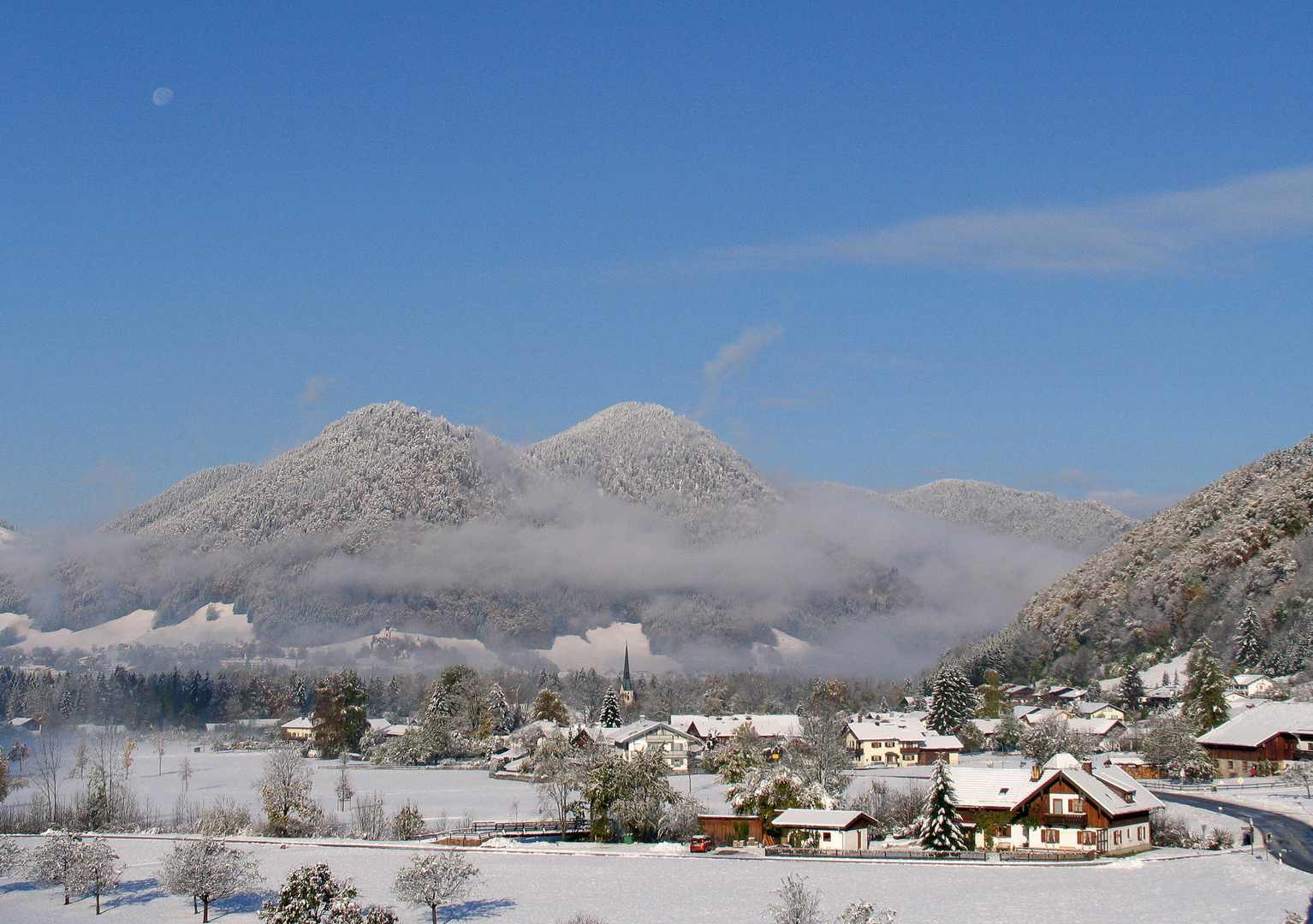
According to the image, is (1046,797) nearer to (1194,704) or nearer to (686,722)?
(1194,704)

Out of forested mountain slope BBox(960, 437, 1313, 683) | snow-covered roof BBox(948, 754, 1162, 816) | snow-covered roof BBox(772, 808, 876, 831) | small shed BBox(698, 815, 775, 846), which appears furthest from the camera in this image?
forested mountain slope BBox(960, 437, 1313, 683)

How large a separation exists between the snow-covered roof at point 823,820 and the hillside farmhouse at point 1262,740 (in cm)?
3849

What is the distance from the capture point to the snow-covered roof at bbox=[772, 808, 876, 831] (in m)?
60.3

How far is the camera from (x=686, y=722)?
440 ft

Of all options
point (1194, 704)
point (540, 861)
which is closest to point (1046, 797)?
point (540, 861)

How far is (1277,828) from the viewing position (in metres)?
61.3

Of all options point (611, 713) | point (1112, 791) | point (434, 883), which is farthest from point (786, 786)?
point (611, 713)

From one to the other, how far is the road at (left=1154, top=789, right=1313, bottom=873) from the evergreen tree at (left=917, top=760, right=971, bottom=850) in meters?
13.2

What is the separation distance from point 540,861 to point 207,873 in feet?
50.4

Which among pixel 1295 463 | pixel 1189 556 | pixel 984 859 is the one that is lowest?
pixel 984 859

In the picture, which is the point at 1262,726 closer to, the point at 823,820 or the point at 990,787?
the point at 990,787

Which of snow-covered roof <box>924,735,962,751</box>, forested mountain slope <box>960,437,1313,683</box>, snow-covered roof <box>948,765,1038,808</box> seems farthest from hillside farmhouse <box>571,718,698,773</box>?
forested mountain slope <box>960,437,1313,683</box>

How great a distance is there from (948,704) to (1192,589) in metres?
40.9

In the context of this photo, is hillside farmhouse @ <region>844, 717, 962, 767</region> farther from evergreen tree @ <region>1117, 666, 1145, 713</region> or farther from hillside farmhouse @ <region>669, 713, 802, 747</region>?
evergreen tree @ <region>1117, 666, 1145, 713</region>
